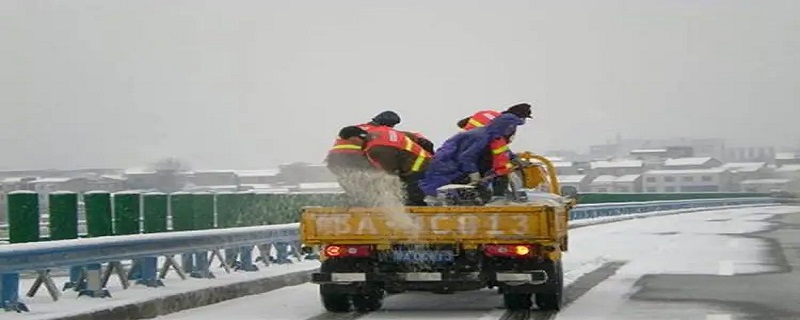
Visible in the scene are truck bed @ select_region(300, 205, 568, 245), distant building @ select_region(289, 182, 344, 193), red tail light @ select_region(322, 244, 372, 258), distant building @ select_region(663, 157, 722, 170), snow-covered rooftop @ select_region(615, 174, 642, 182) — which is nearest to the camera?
truck bed @ select_region(300, 205, 568, 245)

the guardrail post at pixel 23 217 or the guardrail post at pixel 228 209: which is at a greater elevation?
the guardrail post at pixel 23 217

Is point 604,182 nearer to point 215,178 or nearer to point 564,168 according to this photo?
point 564,168

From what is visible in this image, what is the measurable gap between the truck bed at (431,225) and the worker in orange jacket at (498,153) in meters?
1.05

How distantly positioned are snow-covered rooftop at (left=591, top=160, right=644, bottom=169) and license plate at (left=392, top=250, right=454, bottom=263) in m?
104

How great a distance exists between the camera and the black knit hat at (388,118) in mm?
A: 12766

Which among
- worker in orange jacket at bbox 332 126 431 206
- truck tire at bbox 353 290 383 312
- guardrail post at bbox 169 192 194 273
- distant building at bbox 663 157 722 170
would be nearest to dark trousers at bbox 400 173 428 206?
worker in orange jacket at bbox 332 126 431 206

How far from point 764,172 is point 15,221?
12352 cm

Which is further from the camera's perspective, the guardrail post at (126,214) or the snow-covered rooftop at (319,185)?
the guardrail post at (126,214)

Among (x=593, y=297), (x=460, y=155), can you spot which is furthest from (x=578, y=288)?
(x=460, y=155)

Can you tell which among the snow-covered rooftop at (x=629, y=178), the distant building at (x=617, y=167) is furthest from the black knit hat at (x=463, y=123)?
the snow-covered rooftop at (x=629, y=178)

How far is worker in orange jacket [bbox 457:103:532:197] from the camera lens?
41.5ft

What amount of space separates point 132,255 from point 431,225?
3178mm

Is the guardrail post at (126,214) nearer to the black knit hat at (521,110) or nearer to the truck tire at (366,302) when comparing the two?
the truck tire at (366,302)

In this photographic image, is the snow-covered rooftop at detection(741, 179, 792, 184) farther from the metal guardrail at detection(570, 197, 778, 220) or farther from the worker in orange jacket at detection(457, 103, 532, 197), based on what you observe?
the worker in orange jacket at detection(457, 103, 532, 197)
